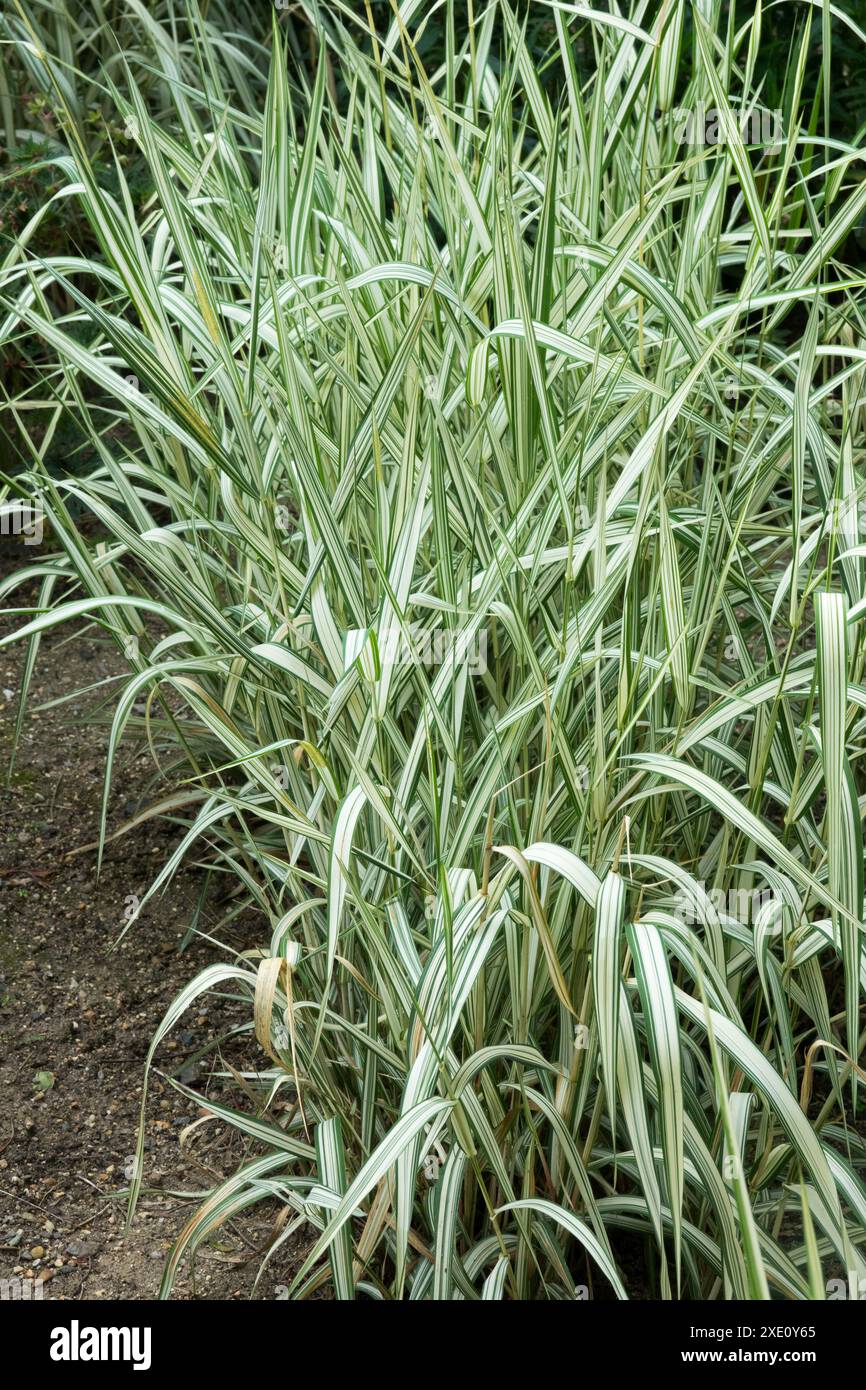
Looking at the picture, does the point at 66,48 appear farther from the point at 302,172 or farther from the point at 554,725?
the point at 554,725

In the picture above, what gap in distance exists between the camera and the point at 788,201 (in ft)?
7.82

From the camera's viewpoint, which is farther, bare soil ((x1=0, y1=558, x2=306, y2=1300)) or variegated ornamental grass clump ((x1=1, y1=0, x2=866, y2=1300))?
bare soil ((x1=0, y1=558, x2=306, y2=1300))

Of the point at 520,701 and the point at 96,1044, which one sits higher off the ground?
the point at 520,701

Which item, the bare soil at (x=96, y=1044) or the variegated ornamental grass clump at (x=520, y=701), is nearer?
the variegated ornamental grass clump at (x=520, y=701)

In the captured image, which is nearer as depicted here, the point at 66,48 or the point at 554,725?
the point at 554,725

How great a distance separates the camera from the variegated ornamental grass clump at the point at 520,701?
43.3 inches

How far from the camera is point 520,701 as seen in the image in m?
1.28

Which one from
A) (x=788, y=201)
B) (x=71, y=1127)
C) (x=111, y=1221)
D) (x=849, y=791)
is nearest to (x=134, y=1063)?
(x=71, y=1127)

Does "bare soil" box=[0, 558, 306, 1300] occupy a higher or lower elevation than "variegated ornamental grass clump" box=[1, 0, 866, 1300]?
lower

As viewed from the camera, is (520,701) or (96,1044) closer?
(520,701)

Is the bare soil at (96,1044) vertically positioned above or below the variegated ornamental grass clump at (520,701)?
below

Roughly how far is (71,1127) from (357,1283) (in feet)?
1.57

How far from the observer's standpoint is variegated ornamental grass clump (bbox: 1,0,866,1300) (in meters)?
1.10

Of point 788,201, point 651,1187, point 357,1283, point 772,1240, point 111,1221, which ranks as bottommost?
point 111,1221
